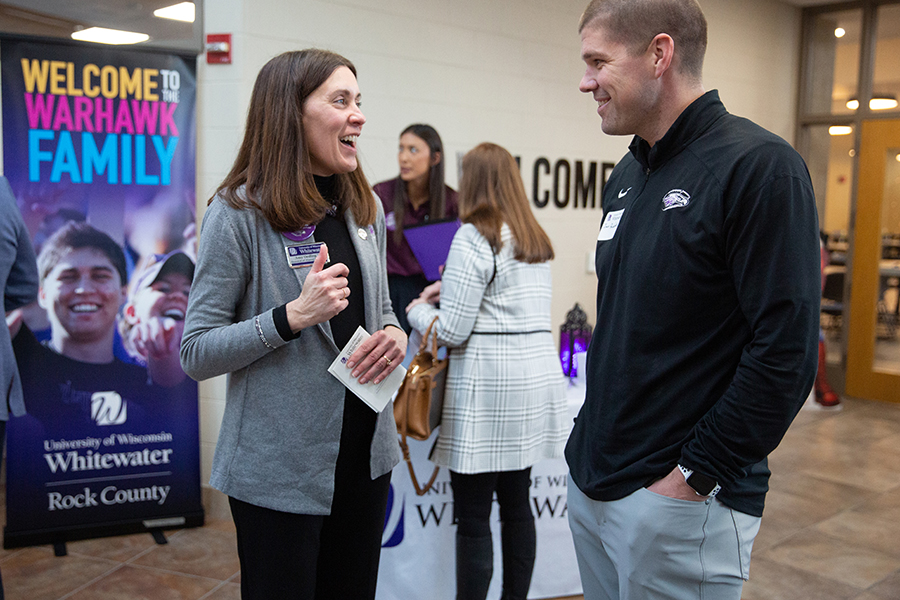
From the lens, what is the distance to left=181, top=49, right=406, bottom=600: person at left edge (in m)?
1.53

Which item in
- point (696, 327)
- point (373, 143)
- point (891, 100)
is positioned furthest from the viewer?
point (891, 100)

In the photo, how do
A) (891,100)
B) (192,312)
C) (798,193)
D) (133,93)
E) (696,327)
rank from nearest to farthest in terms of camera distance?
(798,193) → (696,327) → (192,312) → (133,93) → (891,100)

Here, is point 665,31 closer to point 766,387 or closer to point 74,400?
point 766,387

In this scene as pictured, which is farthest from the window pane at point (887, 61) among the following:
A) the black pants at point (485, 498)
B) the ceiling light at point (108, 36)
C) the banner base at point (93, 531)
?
the banner base at point (93, 531)

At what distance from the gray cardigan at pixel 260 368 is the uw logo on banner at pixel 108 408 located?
213 centimetres

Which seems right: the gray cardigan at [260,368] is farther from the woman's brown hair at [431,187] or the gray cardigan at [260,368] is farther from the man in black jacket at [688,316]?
the woman's brown hair at [431,187]

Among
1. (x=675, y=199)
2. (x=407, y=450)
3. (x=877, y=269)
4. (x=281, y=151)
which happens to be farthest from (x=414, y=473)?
(x=877, y=269)

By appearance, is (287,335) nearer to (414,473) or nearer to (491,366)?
(491,366)

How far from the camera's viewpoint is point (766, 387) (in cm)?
115

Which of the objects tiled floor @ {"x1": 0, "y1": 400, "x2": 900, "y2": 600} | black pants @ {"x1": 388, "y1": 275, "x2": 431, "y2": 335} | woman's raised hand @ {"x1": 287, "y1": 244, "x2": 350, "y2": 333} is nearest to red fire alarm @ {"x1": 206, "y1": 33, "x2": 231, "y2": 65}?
black pants @ {"x1": 388, "y1": 275, "x2": 431, "y2": 335}

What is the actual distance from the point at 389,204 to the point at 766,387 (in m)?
2.57

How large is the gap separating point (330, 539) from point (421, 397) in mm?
704

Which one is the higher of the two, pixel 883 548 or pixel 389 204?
pixel 389 204

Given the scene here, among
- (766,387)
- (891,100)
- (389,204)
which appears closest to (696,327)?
(766,387)
